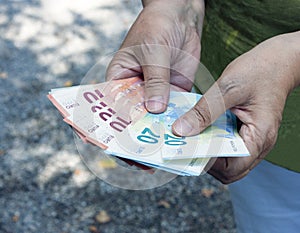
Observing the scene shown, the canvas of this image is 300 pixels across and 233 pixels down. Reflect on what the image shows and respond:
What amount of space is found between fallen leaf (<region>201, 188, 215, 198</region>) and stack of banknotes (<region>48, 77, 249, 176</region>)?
135 centimetres

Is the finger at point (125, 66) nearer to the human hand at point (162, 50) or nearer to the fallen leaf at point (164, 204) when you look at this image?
the human hand at point (162, 50)

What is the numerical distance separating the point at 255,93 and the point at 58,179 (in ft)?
5.28

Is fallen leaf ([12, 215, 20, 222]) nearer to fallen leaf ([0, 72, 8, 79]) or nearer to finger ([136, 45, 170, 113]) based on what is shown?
fallen leaf ([0, 72, 8, 79])

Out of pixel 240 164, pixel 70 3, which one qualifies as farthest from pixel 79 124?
pixel 70 3

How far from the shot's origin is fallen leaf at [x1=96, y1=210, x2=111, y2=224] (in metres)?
2.45

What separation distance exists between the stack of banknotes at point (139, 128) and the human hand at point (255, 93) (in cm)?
4

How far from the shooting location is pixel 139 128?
1.22 meters

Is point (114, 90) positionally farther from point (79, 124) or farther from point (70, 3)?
point (70, 3)

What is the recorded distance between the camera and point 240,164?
4.09 ft

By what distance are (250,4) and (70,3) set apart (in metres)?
2.78

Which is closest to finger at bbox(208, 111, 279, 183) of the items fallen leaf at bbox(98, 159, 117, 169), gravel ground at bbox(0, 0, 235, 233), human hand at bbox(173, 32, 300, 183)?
human hand at bbox(173, 32, 300, 183)

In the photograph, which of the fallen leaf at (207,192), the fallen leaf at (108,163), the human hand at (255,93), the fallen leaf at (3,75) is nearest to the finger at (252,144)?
the human hand at (255,93)

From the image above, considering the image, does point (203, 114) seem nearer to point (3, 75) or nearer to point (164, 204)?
point (164, 204)

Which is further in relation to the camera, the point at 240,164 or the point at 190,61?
the point at 190,61
